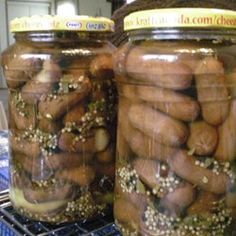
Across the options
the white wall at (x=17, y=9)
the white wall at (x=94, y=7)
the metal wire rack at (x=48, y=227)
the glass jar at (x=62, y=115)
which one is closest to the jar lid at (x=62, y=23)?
the glass jar at (x=62, y=115)

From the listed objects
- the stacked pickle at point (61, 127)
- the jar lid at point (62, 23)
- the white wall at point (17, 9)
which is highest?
the white wall at point (17, 9)

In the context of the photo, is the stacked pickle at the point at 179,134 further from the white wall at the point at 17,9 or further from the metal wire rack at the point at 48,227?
the white wall at the point at 17,9

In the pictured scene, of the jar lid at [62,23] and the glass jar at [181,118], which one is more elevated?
the jar lid at [62,23]

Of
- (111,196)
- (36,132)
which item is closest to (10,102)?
(36,132)

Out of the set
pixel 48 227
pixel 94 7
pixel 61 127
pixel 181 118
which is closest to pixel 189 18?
pixel 181 118

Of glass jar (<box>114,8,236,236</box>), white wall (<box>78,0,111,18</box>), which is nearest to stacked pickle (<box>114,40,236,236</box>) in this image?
glass jar (<box>114,8,236,236</box>)

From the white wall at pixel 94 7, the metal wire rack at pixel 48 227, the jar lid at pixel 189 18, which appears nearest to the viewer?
the jar lid at pixel 189 18

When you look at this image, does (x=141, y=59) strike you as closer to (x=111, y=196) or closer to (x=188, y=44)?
(x=188, y=44)

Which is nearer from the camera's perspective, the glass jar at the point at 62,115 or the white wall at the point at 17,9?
the glass jar at the point at 62,115
